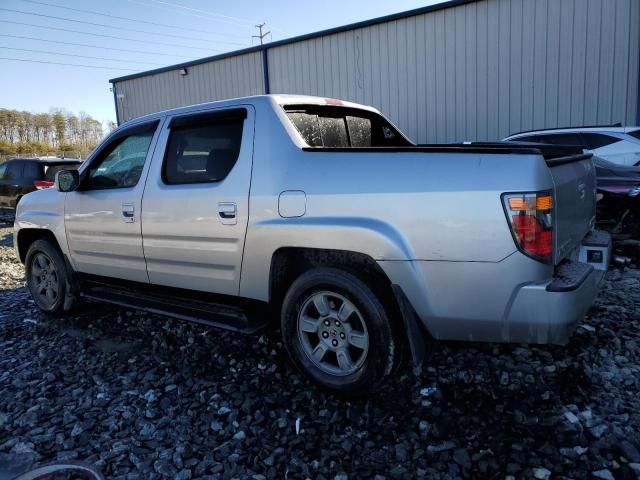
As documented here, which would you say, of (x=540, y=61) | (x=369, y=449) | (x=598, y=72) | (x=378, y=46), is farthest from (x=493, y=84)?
(x=369, y=449)

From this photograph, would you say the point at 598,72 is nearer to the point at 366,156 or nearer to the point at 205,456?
the point at 366,156

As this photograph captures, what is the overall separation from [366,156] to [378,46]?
36.6ft

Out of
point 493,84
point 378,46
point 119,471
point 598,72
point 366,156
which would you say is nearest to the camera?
point 119,471

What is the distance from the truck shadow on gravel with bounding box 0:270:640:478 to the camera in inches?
96.5

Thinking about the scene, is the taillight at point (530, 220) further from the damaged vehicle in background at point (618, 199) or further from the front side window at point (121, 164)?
the damaged vehicle in background at point (618, 199)

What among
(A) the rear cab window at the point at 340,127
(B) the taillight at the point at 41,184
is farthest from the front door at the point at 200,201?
(B) the taillight at the point at 41,184

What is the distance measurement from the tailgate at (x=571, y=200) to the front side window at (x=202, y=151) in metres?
1.98

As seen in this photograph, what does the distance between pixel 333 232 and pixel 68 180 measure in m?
2.67

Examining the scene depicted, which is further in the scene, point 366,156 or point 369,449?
point 366,156

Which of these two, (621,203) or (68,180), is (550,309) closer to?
(68,180)

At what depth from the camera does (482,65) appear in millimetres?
11492

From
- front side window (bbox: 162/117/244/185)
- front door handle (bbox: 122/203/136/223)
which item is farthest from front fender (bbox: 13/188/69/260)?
front side window (bbox: 162/117/244/185)

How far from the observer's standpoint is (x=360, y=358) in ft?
9.56

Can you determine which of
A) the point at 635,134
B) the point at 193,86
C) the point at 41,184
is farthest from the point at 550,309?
the point at 193,86
